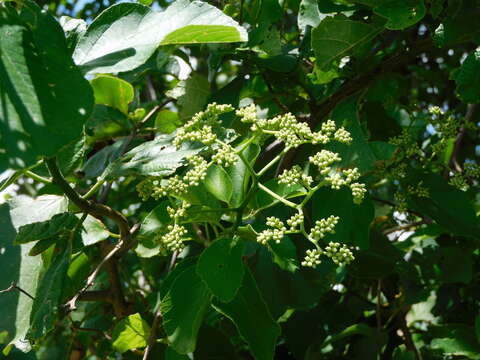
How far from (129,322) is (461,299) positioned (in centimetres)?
144

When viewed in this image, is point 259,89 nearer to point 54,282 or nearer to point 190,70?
point 190,70

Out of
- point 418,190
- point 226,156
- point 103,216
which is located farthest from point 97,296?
point 418,190

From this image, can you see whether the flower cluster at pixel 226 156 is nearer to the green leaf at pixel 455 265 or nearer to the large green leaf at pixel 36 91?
the large green leaf at pixel 36 91

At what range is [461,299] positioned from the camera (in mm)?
2455

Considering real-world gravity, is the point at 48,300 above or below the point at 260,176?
below

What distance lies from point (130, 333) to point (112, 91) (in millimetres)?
747

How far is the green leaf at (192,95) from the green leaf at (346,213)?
605mm

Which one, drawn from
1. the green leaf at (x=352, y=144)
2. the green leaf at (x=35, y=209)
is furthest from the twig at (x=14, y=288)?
the green leaf at (x=352, y=144)

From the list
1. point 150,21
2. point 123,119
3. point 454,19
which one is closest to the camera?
point 150,21

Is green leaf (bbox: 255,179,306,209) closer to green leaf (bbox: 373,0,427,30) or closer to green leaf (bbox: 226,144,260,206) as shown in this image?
green leaf (bbox: 226,144,260,206)

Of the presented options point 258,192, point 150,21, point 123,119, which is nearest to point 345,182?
point 258,192

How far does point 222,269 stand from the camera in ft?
4.32

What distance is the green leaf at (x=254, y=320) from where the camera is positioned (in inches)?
56.5

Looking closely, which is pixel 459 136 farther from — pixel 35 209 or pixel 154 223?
pixel 35 209
